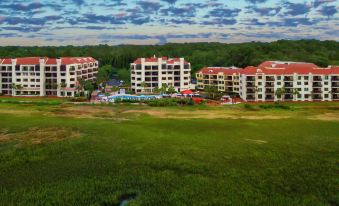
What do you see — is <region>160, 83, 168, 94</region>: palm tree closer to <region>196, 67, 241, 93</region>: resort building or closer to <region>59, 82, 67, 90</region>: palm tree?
<region>196, 67, 241, 93</region>: resort building

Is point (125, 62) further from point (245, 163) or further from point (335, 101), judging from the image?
point (245, 163)

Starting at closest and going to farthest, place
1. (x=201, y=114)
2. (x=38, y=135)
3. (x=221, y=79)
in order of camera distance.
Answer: (x=38, y=135) → (x=201, y=114) → (x=221, y=79)

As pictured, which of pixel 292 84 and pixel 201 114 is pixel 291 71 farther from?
pixel 201 114

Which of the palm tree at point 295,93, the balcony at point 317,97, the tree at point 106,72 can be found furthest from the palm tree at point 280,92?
the tree at point 106,72

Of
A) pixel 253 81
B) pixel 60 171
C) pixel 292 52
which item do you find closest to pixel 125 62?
pixel 292 52

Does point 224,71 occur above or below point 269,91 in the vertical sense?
above

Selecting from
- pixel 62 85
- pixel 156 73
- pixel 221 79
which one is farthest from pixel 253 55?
pixel 62 85

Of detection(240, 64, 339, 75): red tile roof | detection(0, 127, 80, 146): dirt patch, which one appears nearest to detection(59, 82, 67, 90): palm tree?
detection(0, 127, 80, 146): dirt patch

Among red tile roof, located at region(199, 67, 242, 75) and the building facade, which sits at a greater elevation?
red tile roof, located at region(199, 67, 242, 75)
